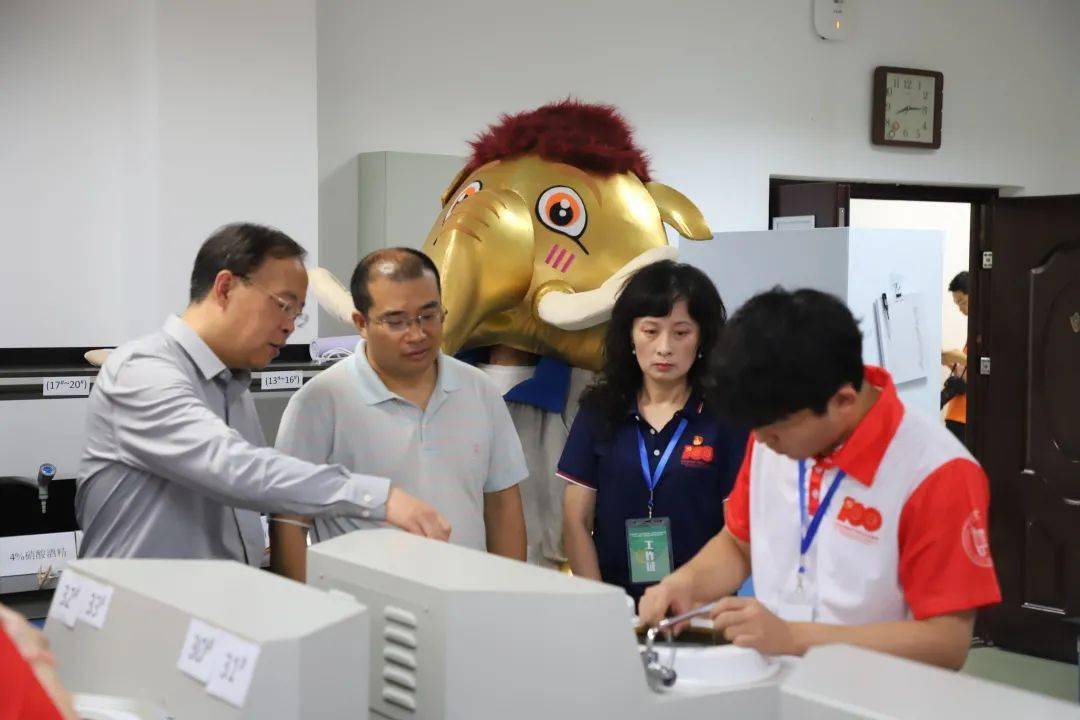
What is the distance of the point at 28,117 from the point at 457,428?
2385 millimetres

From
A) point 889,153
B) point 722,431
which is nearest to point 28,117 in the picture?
point 722,431

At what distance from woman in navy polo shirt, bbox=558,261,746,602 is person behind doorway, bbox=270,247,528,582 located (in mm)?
239

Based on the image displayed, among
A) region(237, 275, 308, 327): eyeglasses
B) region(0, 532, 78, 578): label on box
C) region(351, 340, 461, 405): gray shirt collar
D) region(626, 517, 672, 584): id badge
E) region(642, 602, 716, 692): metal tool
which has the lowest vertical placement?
region(0, 532, 78, 578): label on box

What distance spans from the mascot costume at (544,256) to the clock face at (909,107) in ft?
10.5

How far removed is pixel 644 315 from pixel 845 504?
0.94 metres

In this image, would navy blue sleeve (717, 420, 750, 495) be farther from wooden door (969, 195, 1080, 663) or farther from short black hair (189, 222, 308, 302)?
wooden door (969, 195, 1080, 663)

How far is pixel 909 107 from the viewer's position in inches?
238

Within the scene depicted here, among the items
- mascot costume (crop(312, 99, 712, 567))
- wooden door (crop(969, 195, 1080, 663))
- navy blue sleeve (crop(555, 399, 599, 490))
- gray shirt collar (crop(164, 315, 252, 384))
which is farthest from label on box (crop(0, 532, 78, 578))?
wooden door (crop(969, 195, 1080, 663))

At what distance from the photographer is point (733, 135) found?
5.57 m

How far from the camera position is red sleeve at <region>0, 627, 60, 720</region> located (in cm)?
83

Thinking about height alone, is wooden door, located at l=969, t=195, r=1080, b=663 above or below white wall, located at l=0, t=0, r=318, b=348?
below

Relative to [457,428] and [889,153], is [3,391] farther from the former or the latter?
[889,153]

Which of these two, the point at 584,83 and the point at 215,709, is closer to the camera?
the point at 215,709

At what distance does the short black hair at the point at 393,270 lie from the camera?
2.17 metres
